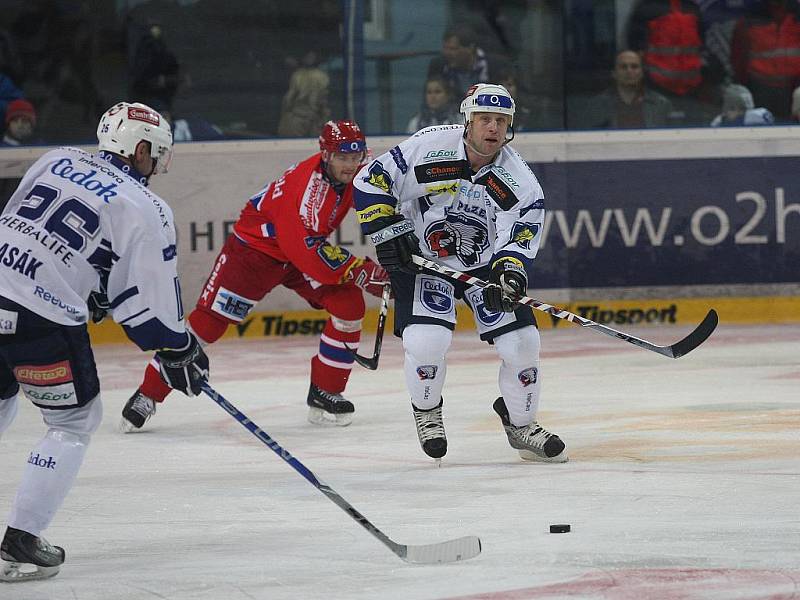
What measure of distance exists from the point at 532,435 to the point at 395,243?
28.2 inches

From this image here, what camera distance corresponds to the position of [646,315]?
804 centimetres

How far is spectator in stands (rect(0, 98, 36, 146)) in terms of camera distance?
803 centimetres

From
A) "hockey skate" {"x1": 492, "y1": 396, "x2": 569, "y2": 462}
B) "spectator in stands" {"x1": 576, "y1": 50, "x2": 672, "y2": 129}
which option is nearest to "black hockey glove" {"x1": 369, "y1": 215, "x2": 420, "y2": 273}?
"hockey skate" {"x1": 492, "y1": 396, "x2": 569, "y2": 462}

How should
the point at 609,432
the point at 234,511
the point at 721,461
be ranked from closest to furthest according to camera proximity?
the point at 234,511 < the point at 721,461 < the point at 609,432

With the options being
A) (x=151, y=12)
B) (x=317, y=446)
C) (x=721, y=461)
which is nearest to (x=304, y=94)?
(x=151, y=12)

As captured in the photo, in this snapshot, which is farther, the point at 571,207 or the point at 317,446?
the point at 571,207

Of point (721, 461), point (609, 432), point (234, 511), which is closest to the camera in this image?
point (234, 511)

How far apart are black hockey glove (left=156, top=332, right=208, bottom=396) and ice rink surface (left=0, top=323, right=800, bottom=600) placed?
1.31ft

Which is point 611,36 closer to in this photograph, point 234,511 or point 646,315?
point 646,315

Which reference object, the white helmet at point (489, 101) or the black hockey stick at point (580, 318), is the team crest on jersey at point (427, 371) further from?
the white helmet at point (489, 101)

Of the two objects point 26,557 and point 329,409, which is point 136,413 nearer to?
point 329,409

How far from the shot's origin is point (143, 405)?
5.32 metres

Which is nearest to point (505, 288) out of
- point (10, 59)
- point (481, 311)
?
point (481, 311)

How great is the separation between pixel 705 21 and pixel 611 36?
0.55 m
